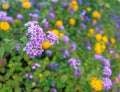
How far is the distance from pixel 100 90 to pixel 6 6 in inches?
51.1

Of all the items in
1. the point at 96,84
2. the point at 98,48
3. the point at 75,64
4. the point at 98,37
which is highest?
the point at 98,37

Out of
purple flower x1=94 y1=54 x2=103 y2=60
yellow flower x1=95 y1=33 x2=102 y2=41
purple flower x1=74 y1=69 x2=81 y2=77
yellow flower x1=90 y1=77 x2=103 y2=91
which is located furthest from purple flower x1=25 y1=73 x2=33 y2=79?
yellow flower x1=95 y1=33 x2=102 y2=41

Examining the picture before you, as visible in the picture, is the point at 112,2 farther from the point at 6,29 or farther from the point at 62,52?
the point at 6,29

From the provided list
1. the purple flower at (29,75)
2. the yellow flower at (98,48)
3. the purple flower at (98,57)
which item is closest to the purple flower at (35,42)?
the purple flower at (29,75)

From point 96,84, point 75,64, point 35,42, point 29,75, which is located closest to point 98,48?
point 75,64

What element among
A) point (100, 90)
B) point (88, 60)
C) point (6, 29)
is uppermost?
point (6, 29)

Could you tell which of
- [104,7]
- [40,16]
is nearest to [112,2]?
[104,7]

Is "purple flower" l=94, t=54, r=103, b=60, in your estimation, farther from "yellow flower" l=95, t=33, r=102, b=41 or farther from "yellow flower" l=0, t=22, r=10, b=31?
"yellow flower" l=0, t=22, r=10, b=31

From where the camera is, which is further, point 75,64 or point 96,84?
point 75,64

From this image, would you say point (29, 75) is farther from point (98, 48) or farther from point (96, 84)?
point (98, 48)

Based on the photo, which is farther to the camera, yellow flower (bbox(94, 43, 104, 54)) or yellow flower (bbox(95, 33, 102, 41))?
yellow flower (bbox(95, 33, 102, 41))

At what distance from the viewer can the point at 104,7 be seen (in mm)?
4531

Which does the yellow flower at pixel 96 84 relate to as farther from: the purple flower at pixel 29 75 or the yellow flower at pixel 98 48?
the yellow flower at pixel 98 48

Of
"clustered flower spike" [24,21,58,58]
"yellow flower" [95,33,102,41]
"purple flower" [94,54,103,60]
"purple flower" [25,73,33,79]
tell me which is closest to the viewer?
"clustered flower spike" [24,21,58,58]
